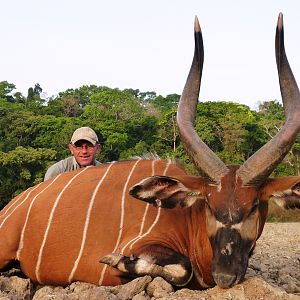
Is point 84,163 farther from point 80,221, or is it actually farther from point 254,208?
point 254,208

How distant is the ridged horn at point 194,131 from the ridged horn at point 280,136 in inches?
6.4

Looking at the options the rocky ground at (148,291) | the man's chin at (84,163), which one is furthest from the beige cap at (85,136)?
the rocky ground at (148,291)

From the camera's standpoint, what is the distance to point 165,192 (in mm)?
3723

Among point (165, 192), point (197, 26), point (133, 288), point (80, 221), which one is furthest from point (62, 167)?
point (133, 288)

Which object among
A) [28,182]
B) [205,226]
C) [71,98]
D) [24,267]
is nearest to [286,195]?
[205,226]

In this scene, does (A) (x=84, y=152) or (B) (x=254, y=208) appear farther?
(A) (x=84, y=152)

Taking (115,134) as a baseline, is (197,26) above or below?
above

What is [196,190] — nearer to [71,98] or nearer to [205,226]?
[205,226]

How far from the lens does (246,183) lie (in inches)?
134

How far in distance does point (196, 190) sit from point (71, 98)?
45794mm

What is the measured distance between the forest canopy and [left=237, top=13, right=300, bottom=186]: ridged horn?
24661 mm

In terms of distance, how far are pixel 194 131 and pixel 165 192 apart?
0.44 meters

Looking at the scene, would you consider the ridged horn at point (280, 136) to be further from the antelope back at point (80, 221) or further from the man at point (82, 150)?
the man at point (82, 150)

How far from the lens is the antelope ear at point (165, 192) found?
145 inches
